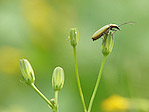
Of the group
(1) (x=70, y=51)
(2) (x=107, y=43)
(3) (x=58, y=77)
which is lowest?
(3) (x=58, y=77)

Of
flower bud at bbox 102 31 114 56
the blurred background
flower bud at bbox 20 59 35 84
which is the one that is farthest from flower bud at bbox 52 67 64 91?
the blurred background

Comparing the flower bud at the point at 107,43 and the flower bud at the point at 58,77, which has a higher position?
the flower bud at the point at 107,43

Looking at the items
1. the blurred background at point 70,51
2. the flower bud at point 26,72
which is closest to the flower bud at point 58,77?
the flower bud at point 26,72

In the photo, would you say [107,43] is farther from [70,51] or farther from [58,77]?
[70,51]

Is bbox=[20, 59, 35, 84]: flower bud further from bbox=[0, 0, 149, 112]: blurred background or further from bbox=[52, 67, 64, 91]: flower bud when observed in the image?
bbox=[0, 0, 149, 112]: blurred background

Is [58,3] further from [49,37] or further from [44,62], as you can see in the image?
[44,62]

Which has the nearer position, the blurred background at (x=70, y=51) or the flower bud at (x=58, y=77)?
the flower bud at (x=58, y=77)

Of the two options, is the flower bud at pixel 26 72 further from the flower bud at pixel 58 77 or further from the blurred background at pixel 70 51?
the blurred background at pixel 70 51

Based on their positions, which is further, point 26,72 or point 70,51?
point 70,51

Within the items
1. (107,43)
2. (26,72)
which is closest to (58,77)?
(26,72)

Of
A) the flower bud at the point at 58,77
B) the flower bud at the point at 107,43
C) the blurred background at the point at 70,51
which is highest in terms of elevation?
the blurred background at the point at 70,51
